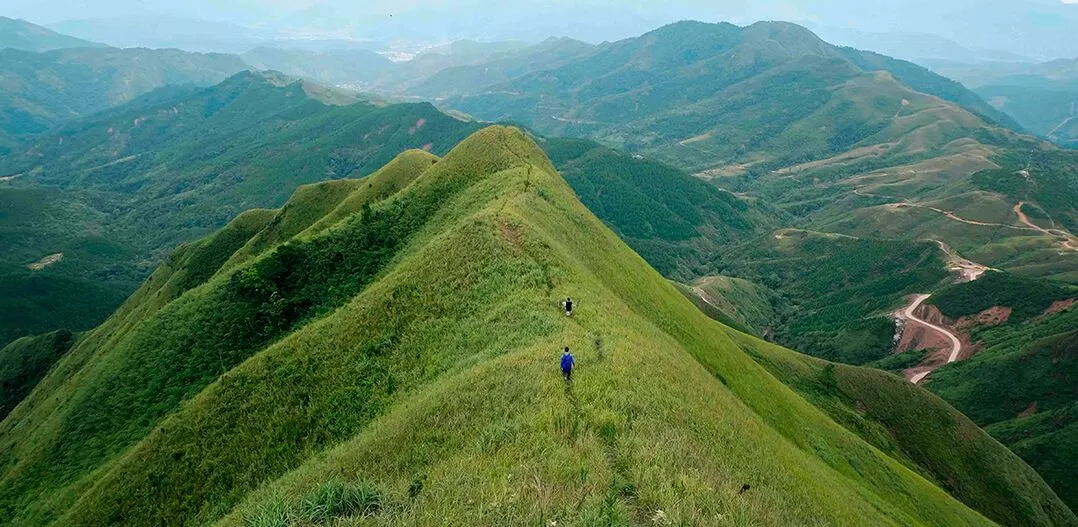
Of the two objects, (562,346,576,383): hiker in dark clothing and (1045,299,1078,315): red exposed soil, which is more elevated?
(562,346,576,383): hiker in dark clothing

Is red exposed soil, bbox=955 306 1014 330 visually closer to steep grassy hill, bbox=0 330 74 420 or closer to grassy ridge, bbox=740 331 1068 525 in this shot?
grassy ridge, bbox=740 331 1068 525

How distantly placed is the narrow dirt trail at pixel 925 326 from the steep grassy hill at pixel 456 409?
248 ft

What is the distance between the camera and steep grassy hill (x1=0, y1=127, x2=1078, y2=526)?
17.6m

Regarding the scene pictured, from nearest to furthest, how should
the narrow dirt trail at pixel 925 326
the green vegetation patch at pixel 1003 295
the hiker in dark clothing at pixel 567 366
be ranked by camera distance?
the hiker in dark clothing at pixel 567 366 < the narrow dirt trail at pixel 925 326 < the green vegetation patch at pixel 1003 295

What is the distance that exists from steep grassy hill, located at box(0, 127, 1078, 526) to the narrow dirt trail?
248 ft

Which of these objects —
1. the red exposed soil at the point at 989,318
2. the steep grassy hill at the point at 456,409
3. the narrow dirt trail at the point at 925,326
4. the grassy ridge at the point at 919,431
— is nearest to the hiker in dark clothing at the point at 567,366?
the steep grassy hill at the point at 456,409

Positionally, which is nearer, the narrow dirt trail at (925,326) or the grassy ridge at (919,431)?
the grassy ridge at (919,431)

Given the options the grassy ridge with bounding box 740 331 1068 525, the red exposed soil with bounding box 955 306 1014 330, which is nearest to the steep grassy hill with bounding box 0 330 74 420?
the grassy ridge with bounding box 740 331 1068 525

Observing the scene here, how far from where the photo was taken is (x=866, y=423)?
241 ft

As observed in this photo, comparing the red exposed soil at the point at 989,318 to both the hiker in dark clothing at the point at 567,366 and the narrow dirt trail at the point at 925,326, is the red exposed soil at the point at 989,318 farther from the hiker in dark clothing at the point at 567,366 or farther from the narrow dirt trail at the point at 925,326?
the hiker in dark clothing at the point at 567,366

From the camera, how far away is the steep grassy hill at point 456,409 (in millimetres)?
17578

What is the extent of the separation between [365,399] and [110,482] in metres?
18.7

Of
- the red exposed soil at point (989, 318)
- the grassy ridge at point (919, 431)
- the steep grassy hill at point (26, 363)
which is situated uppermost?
the grassy ridge at point (919, 431)

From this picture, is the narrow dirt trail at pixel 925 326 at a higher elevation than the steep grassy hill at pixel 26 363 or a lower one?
lower
